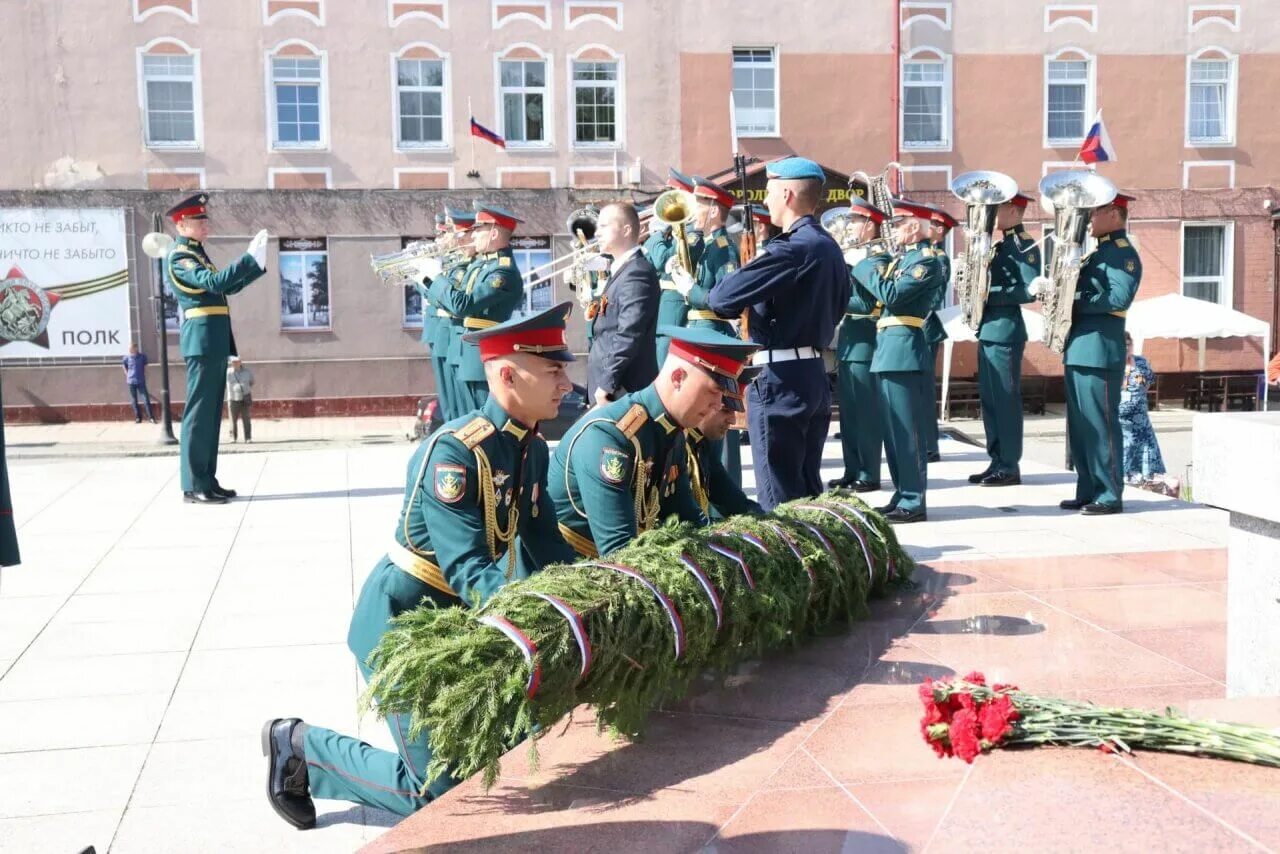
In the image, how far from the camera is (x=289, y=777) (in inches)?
150

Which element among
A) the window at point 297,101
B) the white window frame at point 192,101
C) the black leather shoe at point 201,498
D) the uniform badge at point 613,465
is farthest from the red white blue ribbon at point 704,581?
the white window frame at point 192,101

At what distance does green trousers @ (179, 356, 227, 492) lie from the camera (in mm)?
10094

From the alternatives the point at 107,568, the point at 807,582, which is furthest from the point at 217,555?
the point at 807,582

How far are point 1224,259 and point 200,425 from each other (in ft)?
70.2

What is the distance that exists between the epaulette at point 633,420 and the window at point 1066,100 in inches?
855

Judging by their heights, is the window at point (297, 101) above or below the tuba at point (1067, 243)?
above

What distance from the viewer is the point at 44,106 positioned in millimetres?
21703

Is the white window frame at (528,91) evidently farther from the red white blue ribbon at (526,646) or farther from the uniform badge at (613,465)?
the red white blue ribbon at (526,646)

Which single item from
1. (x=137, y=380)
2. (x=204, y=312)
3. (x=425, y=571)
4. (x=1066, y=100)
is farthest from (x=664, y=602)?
(x=1066, y=100)

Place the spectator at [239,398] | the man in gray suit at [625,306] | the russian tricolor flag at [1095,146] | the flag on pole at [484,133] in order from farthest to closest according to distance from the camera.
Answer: the flag on pole at [484,133]
the spectator at [239,398]
the russian tricolor flag at [1095,146]
the man in gray suit at [625,306]

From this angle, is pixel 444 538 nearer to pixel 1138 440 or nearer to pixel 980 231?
pixel 980 231

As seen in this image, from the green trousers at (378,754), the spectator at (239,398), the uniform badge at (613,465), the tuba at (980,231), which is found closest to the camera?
the green trousers at (378,754)

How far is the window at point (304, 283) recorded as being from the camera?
2289 cm

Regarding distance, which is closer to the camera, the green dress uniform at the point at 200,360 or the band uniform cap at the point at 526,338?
the band uniform cap at the point at 526,338
